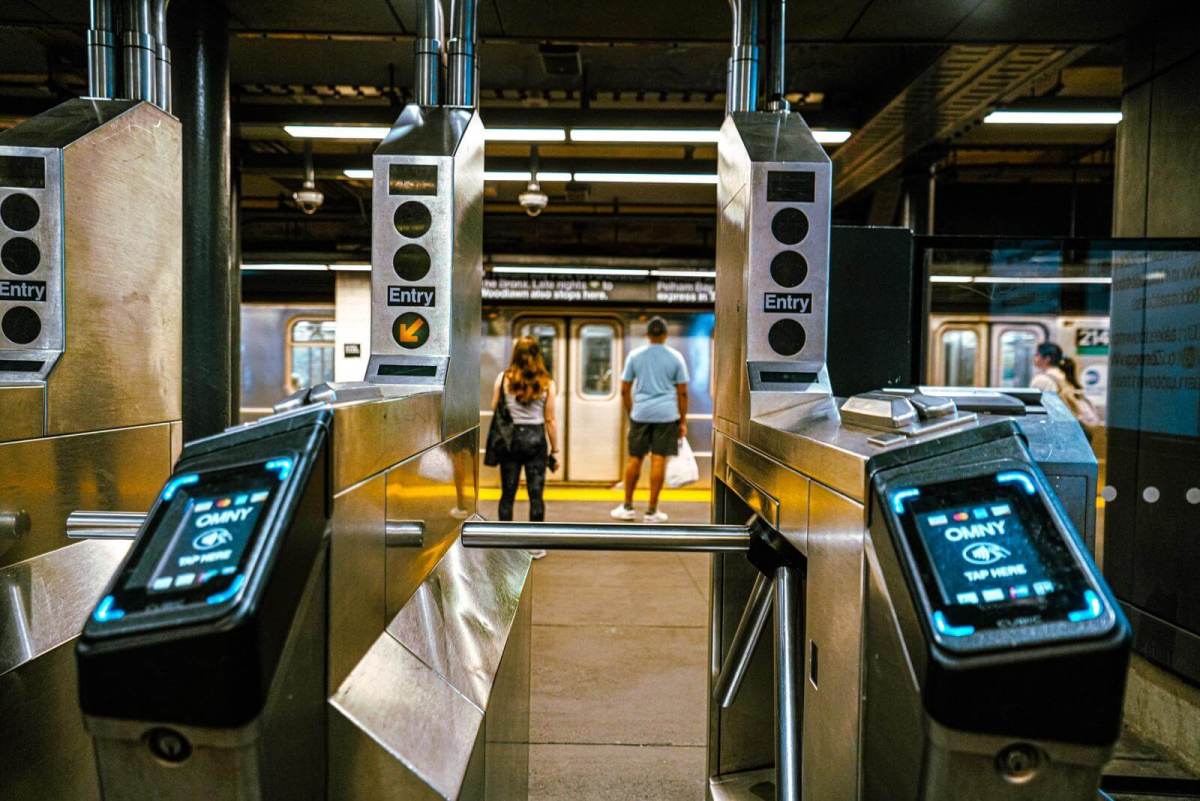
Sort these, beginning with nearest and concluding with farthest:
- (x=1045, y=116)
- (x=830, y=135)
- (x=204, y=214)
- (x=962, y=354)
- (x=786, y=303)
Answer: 1. (x=786, y=303)
2. (x=204, y=214)
3. (x=1045, y=116)
4. (x=830, y=135)
5. (x=962, y=354)

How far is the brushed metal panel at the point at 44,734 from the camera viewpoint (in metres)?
1.61

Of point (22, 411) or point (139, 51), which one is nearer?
point (22, 411)

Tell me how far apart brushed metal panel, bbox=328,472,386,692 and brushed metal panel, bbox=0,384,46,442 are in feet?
2.94

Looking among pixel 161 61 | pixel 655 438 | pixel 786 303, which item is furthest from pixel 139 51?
pixel 655 438

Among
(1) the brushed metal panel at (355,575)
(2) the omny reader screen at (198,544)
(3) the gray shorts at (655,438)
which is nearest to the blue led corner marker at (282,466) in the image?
(2) the omny reader screen at (198,544)

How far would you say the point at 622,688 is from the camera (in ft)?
10.6

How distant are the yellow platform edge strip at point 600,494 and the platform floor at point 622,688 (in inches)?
106

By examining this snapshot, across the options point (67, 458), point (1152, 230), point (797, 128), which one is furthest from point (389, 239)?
point (1152, 230)

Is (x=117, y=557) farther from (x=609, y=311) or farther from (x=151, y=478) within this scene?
(x=609, y=311)

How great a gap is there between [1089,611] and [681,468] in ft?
18.1

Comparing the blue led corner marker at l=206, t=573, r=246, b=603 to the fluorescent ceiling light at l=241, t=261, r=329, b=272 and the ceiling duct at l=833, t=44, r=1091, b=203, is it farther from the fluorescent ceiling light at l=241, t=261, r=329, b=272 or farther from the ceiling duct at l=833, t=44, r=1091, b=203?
the fluorescent ceiling light at l=241, t=261, r=329, b=272

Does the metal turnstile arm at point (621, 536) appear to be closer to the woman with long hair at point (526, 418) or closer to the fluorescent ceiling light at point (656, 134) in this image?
the woman with long hair at point (526, 418)

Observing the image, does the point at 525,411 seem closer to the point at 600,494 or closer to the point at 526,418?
the point at 526,418

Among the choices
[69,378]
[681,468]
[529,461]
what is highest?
[69,378]
